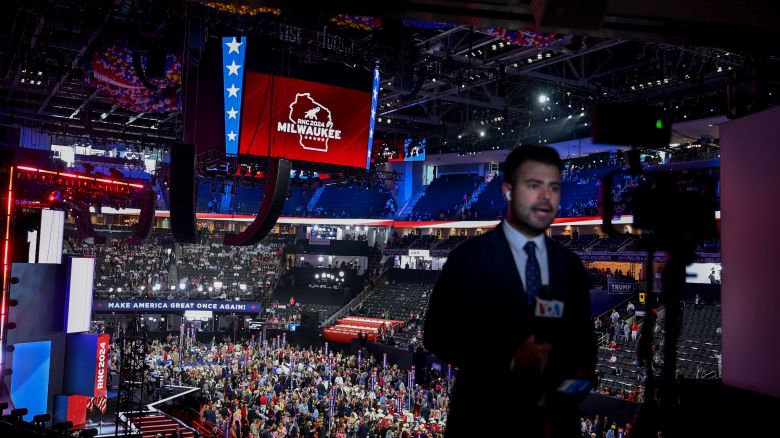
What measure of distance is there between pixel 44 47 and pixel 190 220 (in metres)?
10.1

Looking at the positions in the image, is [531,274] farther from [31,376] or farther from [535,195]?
[31,376]

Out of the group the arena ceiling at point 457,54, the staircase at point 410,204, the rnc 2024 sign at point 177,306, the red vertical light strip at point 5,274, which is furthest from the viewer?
the staircase at point 410,204

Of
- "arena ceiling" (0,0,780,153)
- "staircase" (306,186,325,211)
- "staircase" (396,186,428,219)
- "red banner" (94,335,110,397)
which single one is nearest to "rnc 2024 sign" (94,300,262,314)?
"arena ceiling" (0,0,780,153)

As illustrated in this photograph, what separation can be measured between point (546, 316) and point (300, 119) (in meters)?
10.4

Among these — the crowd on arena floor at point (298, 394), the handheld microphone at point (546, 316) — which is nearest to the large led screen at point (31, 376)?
the crowd on arena floor at point (298, 394)

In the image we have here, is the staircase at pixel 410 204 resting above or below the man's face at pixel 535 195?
above

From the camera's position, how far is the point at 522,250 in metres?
2.08

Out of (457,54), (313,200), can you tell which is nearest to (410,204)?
(313,200)

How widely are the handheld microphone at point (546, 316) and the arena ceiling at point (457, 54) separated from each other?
207 cm

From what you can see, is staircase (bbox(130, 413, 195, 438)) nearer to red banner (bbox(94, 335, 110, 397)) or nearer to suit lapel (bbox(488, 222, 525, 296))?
red banner (bbox(94, 335, 110, 397))

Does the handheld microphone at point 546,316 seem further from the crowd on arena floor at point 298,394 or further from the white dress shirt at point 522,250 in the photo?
the crowd on arena floor at point 298,394

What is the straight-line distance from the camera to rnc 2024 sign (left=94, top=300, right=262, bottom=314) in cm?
2808

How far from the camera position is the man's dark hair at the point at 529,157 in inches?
80.3

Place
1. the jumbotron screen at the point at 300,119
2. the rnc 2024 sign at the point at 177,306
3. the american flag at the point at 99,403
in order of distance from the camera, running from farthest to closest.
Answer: the rnc 2024 sign at the point at 177,306 < the american flag at the point at 99,403 < the jumbotron screen at the point at 300,119
